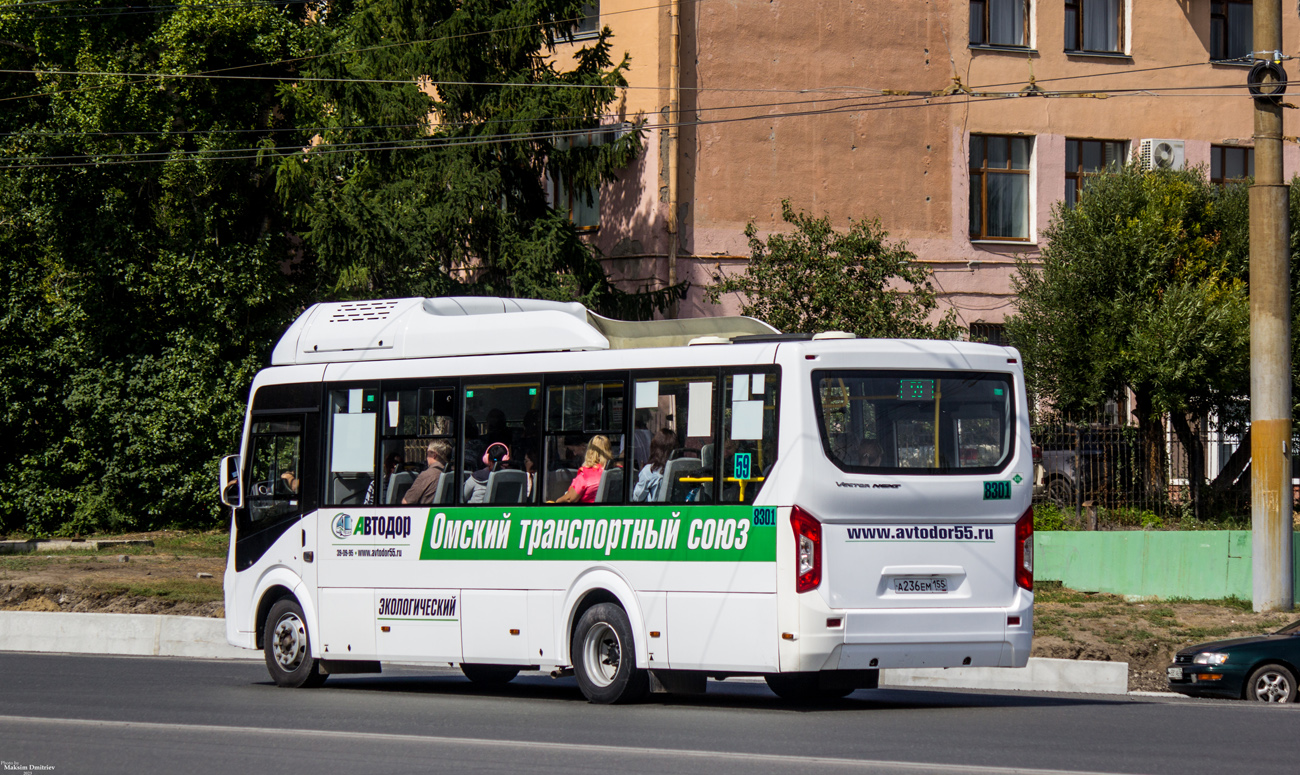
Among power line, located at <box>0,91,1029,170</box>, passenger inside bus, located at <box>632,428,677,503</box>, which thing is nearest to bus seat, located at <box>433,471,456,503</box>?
passenger inside bus, located at <box>632,428,677,503</box>

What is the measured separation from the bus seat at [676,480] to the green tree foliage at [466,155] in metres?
16.6

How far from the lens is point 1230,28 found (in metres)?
38.0

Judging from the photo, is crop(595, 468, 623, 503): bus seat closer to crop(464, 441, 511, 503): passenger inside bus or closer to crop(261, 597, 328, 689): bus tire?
crop(464, 441, 511, 503): passenger inside bus

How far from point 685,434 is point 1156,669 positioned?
799 cm

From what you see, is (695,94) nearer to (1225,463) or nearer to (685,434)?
(1225,463)

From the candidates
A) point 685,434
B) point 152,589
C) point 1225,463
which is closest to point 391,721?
point 685,434

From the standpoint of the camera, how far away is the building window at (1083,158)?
36594 millimetres

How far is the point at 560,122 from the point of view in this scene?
30.5 meters

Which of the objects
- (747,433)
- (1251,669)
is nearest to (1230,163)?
(1251,669)

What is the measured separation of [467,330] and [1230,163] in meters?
27.5

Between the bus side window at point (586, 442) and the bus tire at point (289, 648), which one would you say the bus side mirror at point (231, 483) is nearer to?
the bus tire at point (289, 648)

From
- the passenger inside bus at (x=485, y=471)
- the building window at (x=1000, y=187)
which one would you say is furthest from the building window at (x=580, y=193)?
the passenger inside bus at (x=485, y=471)

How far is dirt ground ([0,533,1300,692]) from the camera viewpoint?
18.6m

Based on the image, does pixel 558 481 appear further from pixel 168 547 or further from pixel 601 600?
pixel 168 547
